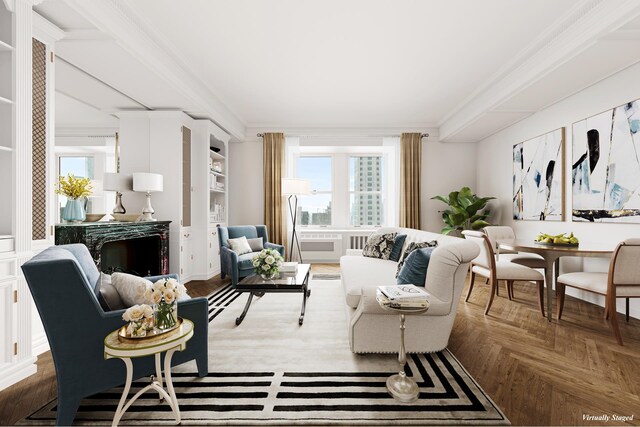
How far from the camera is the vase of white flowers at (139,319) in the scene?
1.34 meters

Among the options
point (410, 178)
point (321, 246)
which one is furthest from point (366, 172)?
point (321, 246)

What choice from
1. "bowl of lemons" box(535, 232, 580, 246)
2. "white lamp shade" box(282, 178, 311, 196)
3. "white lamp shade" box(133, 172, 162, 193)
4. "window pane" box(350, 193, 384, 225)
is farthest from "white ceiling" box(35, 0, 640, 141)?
"window pane" box(350, 193, 384, 225)

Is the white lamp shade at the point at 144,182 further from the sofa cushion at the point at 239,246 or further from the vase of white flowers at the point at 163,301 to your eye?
the vase of white flowers at the point at 163,301

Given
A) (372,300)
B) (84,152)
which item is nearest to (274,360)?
(372,300)

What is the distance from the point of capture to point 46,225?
85.0 inches

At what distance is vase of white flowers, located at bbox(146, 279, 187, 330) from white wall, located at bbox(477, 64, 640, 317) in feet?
13.5

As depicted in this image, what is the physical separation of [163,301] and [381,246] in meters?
2.87

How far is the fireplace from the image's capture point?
2.80 meters

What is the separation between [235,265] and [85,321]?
7.57 ft

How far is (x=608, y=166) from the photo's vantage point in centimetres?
315

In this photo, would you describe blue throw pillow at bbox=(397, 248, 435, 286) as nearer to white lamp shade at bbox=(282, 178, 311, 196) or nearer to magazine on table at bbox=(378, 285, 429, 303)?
magazine on table at bbox=(378, 285, 429, 303)

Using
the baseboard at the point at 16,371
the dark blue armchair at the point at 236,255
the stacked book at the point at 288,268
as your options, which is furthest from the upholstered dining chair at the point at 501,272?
the baseboard at the point at 16,371

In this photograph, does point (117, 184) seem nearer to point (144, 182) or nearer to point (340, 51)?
point (144, 182)

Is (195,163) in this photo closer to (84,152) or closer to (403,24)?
(84,152)
